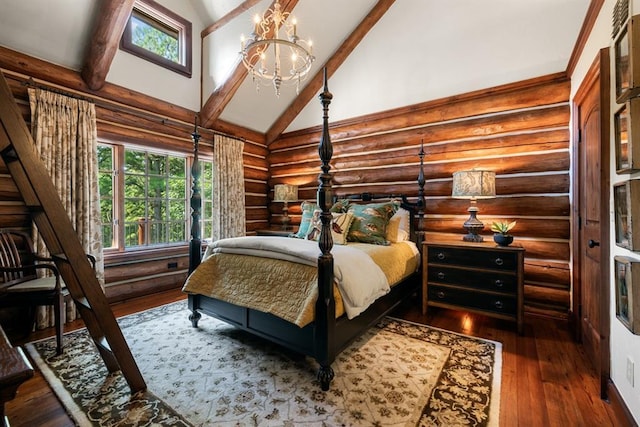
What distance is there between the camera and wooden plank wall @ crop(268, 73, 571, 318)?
3.01 m

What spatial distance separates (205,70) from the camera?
13.5 feet

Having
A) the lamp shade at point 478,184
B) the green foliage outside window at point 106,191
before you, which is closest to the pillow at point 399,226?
the lamp shade at point 478,184

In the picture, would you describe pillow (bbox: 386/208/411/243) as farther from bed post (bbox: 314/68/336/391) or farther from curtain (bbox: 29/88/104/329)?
curtain (bbox: 29/88/104/329)

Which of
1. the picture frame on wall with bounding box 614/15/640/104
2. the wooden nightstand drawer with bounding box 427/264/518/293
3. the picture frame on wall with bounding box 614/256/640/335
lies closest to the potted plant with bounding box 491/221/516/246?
the wooden nightstand drawer with bounding box 427/264/518/293

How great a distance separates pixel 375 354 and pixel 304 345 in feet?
2.16

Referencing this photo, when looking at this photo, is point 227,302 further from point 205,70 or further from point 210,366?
point 205,70

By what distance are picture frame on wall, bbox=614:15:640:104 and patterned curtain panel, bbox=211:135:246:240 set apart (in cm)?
430

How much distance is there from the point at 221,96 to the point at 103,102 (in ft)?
4.47

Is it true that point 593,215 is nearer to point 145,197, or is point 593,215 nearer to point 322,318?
point 322,318

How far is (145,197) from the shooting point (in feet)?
12.7

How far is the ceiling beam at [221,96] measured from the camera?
3814 millimetres

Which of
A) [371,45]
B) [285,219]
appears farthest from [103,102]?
[371,45]

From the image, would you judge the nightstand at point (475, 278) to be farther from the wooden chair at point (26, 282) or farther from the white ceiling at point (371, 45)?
the wooden chair at point (26, 282)

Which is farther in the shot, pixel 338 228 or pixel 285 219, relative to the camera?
pixel 285 219
